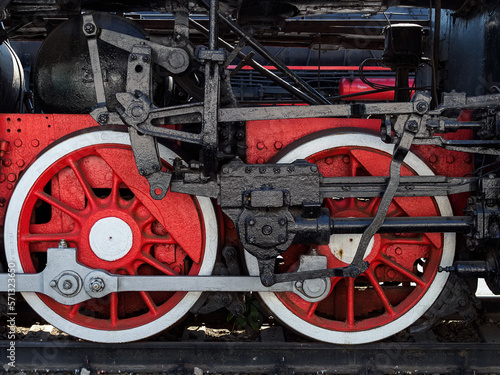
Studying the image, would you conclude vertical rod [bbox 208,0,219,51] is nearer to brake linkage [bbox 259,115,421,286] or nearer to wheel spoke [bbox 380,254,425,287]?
brake linkage [bbox 259,115,421,286]

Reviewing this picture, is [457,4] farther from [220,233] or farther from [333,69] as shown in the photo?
[333,69]

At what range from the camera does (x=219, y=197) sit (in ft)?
7.22


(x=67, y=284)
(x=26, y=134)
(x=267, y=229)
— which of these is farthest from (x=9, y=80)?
(x=267, y=229)

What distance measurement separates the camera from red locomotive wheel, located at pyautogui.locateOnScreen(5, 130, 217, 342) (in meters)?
2.42

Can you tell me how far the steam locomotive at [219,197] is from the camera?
2.19 m

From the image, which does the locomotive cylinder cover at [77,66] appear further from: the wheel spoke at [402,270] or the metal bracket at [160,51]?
the wheel spoke at [402,270]

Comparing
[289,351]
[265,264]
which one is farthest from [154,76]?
[289,351]

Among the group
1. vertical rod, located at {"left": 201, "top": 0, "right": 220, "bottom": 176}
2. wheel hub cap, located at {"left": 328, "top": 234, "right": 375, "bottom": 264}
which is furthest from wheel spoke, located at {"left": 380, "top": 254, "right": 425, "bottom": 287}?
vertical rod, located at {"left": 201, "top": 0, "right": 220, "bottom": 176}

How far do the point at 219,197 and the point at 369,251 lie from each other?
892mm

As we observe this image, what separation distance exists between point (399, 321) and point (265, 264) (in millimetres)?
875

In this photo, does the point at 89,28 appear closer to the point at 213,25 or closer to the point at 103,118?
the point at 103,118

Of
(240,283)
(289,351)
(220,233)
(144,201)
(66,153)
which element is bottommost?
(289,351)

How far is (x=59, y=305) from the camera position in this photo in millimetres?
2506

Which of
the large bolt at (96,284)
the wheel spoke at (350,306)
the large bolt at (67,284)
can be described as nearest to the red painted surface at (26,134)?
the large bolt at (67,284)
